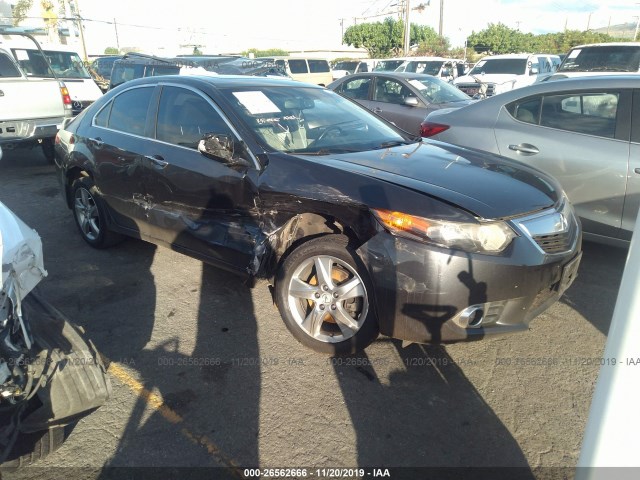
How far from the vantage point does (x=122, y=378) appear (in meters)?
2.96

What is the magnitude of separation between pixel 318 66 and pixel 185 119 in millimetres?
19292

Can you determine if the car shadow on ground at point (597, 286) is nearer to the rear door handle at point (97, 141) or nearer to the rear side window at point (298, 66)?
the rear door handle at point (97, 141)

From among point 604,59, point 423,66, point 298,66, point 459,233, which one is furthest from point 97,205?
point 298,66

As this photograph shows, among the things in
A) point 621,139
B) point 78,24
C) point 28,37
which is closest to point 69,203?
point 621,139

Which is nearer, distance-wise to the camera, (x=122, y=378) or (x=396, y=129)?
(x=122, y=378)

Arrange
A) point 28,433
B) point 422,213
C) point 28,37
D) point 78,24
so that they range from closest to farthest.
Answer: point 28,433 < point 422,213 < point 28,37 < point 78,24

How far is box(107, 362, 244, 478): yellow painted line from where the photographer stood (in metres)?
2.36

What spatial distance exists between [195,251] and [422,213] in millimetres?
1873

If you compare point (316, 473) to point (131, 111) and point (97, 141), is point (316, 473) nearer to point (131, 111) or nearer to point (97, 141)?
point (131, 111)

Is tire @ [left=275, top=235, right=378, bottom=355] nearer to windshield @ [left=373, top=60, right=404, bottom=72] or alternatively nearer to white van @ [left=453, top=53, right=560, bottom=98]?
white van @ [left=453, top=53, right=560, bottom=98]

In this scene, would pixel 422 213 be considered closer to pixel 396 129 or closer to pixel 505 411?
pixel 505 411

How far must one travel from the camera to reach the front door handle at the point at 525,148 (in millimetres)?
4525

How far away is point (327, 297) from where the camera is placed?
120 inches

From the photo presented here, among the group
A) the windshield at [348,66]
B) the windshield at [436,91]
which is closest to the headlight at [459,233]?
the windshield at [436,91]
